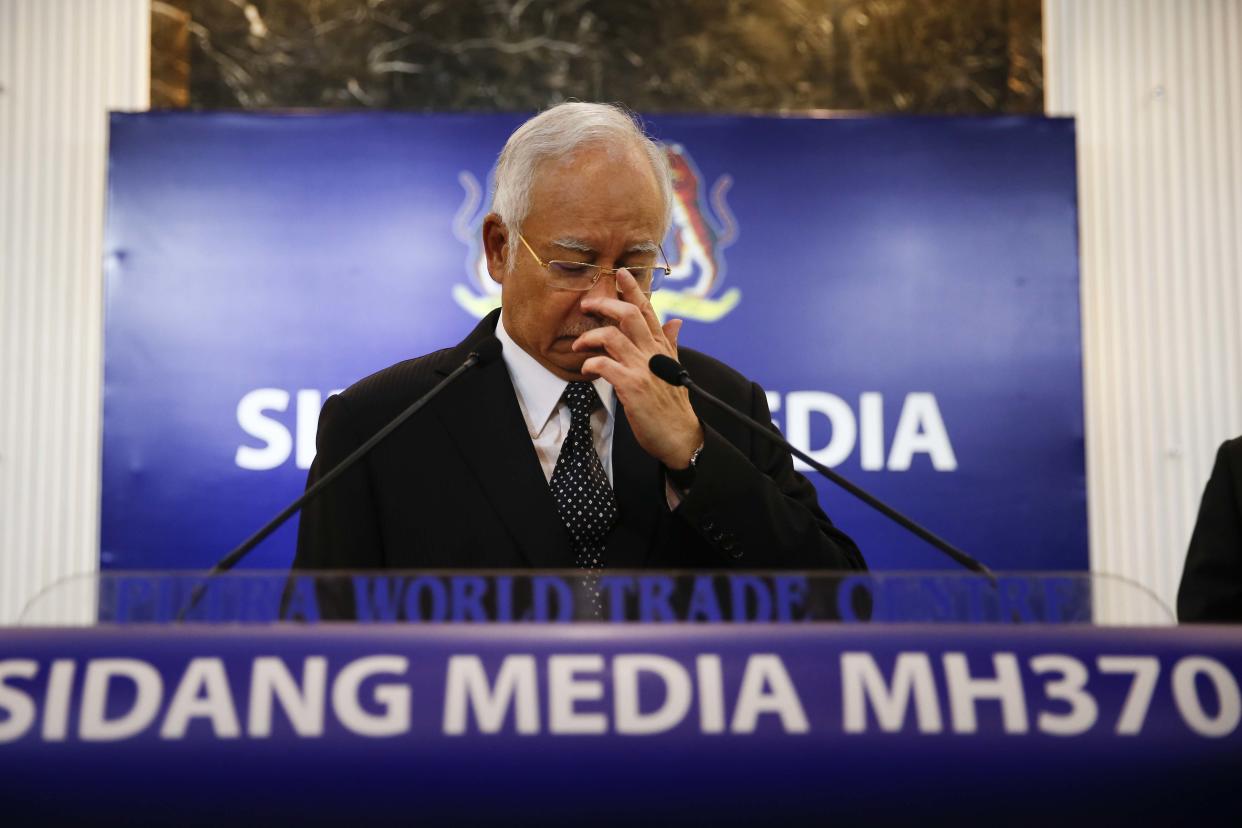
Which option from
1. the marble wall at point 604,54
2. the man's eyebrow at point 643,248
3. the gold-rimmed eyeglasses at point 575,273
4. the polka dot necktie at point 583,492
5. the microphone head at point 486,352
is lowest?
the polka dot necktie at point 583,492

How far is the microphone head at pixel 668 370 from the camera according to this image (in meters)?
1.38

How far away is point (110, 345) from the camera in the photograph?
3.13 meters

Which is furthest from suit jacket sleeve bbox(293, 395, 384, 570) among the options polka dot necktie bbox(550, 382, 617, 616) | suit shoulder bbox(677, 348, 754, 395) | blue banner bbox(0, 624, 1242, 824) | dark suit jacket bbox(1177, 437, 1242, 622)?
dark suit jacket bbox(1177, 437, 1242, 622)

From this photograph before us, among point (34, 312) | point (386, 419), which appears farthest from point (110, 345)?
point (386, 419)

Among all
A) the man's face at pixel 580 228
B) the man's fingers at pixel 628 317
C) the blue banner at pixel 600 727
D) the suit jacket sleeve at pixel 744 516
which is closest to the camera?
the blue banner at pixel 600 727

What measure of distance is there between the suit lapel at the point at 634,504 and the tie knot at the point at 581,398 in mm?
59

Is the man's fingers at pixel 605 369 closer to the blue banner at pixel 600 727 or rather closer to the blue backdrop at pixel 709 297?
the blue banner at pixel 600 727

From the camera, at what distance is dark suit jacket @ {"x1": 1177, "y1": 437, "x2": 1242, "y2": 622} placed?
2115 millimetres

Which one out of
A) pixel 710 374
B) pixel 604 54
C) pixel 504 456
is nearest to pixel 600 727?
pixel 504 456

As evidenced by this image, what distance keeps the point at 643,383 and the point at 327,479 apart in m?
0.36

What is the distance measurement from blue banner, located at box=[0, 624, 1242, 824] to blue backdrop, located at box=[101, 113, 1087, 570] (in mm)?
2331

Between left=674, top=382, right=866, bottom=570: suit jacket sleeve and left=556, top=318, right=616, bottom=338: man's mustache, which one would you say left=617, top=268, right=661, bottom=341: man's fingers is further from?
left=674, top=382, right=866, bottom=570: suit jacket sleeve

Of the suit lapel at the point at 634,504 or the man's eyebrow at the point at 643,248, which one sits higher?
the man's eyebrow at the point at 643,248

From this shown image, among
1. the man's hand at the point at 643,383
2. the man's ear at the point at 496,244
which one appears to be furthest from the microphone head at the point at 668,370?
the man's ear at the point at 496,244
